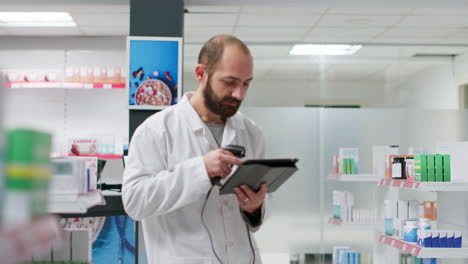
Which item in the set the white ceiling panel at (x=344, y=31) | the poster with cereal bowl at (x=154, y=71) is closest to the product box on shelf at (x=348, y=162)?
the white ceiling panel at (x=344, y=31)

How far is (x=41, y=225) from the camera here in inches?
34.3

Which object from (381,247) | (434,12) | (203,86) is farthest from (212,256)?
(434,12)

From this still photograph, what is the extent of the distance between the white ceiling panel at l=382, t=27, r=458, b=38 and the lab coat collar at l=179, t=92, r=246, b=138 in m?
5.25

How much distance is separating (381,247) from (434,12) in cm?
261

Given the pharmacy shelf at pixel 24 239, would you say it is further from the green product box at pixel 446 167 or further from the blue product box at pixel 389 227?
the blue product box at pixel 389 227

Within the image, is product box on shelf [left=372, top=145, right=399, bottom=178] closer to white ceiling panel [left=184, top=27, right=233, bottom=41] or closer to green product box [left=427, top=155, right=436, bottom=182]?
green product box [left=427, top=155, right=436, bottom=182]

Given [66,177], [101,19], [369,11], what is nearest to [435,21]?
[369,11]

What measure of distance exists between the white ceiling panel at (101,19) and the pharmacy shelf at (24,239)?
18.7 feet

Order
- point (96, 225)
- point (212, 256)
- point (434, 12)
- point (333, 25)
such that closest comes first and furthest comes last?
point (212, 256), point (96, 225), point (434, 12), point (333, 25)

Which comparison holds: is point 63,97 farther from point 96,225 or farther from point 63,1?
point 96,225

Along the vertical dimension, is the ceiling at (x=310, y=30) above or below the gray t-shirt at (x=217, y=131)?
above

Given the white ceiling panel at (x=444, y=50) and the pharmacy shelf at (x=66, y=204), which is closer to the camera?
the pharmacy shelf at (x=66, y=204)

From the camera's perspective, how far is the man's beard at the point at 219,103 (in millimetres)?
1938

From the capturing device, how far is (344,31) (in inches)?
275
